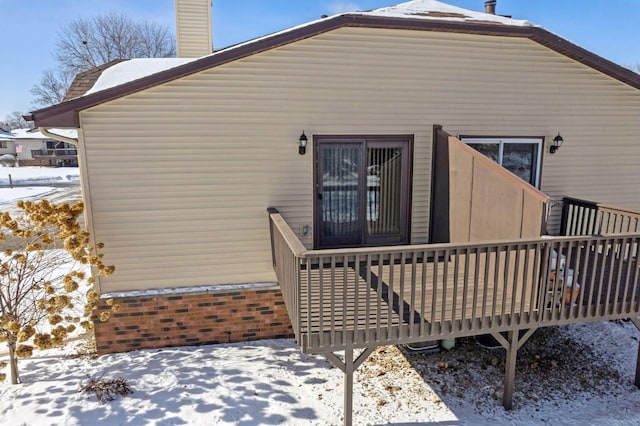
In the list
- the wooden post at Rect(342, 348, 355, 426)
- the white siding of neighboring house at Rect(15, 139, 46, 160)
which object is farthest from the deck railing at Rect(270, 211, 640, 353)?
the white siding of neighboring house at Rect(15, 139, 46, 160)

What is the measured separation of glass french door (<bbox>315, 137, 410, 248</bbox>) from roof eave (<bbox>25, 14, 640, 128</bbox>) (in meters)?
1.42

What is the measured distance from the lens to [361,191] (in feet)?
18.6

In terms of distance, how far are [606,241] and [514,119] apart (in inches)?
105

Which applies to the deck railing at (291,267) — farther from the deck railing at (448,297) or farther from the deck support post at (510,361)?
the deck support post at (510,361)

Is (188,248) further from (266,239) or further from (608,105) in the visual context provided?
(608,105)

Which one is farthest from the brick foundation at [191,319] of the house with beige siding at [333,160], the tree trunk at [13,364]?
the tree trunk at [13,364]

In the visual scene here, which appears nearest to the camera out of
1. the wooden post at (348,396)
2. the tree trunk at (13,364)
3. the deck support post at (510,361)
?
the wooden post at (348,396)

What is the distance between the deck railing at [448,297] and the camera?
134 inches

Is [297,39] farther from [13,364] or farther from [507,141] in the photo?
[13,364]

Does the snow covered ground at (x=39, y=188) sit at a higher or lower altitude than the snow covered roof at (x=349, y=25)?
lower

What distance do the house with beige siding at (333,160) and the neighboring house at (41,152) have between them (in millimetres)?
35597

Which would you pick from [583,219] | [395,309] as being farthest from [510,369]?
[583,219]

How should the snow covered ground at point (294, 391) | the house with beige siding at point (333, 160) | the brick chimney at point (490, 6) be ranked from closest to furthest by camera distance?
the snow covered ground at point (294, 391), the house with beige siding at point (333, 160), the brick chimney at point (490, 6)

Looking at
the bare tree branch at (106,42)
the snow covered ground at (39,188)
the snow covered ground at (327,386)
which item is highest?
the bare tree branch at (106,42)
